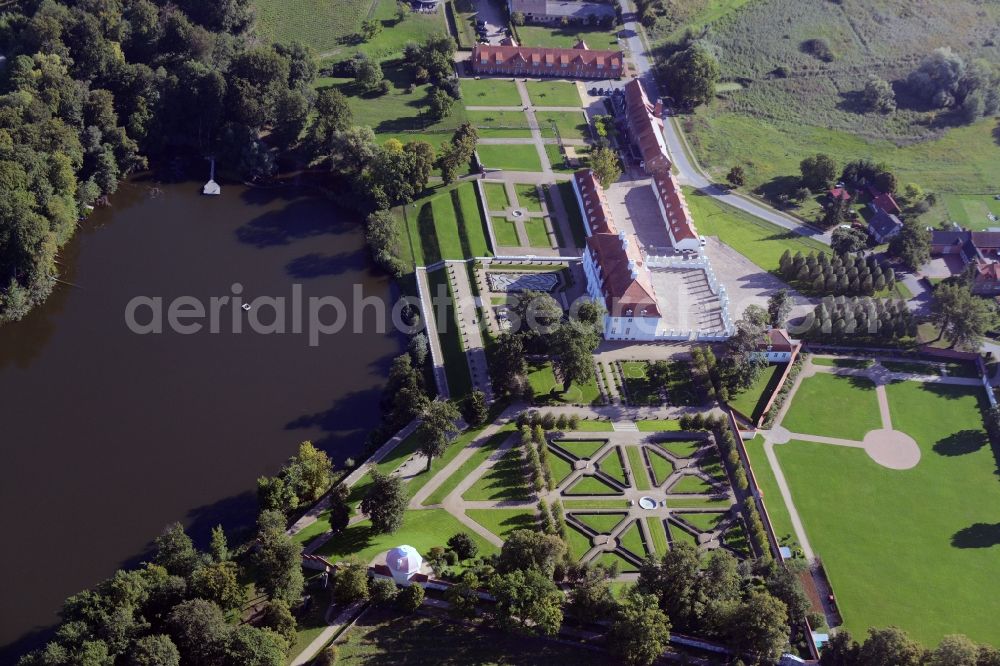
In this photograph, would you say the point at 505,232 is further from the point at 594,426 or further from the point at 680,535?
the point at 680,535

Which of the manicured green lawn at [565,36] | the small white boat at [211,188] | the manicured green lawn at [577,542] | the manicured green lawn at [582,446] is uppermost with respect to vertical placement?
the manicured green lawn at [565,36]

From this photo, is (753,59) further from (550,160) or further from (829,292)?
(829,292)

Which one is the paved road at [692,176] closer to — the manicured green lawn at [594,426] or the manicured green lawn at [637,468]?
the manicured green lawn at [594,426]

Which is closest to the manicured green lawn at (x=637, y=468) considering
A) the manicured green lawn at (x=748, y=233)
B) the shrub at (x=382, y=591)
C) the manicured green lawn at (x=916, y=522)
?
the manicured green lawn at (x=916, y=522)

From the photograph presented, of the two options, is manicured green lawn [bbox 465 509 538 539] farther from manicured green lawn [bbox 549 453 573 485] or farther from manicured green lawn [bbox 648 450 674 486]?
manicured green lawn [bbox 648 450 674 486]

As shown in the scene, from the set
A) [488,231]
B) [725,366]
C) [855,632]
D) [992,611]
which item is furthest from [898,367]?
[488,231]

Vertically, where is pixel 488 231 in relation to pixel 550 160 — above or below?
below

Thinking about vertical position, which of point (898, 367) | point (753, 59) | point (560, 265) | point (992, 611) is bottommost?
point (992, 611)
